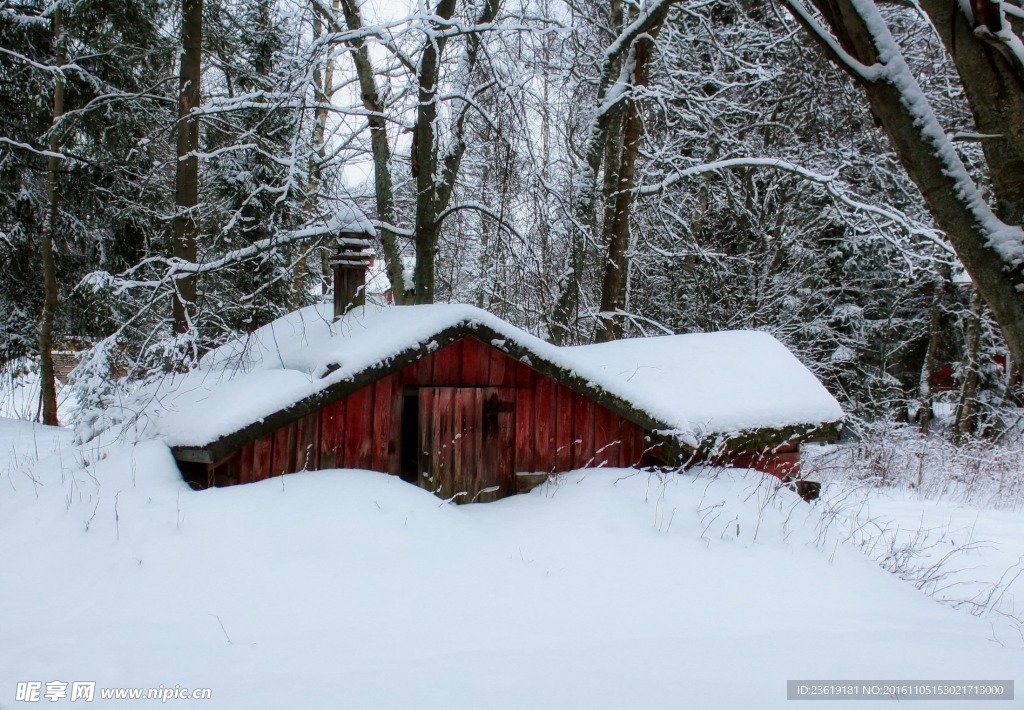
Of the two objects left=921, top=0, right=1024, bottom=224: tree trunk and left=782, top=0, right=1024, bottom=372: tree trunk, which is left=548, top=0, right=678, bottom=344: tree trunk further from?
left=921, top=0, right=1024, bottom=224: tree trunk

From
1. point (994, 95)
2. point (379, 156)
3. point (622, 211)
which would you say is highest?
point (379, 156)

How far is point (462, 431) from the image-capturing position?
6055 mm

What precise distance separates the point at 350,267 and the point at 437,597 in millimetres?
3791

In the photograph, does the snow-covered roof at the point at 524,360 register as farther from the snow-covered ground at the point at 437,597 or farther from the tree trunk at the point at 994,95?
the tree trunk at the point at 994,95

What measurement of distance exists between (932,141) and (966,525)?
19.9 ft

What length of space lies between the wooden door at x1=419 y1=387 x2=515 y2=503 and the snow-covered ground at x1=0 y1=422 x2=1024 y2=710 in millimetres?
400

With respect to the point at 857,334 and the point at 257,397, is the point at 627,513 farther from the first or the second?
the point at 857,334

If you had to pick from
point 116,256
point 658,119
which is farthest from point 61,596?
point 116,256

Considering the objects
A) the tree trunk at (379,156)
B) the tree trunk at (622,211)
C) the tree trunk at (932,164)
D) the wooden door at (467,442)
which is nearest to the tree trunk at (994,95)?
the tree trunk at (932,164)

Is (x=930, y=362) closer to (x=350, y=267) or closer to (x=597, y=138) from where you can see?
(x=597, y=138)

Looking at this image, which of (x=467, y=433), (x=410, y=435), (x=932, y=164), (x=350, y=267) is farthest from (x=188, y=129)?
(x=932, y=164)

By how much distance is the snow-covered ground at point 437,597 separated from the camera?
329 cm

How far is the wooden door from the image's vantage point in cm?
588

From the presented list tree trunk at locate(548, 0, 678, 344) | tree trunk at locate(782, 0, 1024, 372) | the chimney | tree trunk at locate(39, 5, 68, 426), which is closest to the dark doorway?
the chimney
